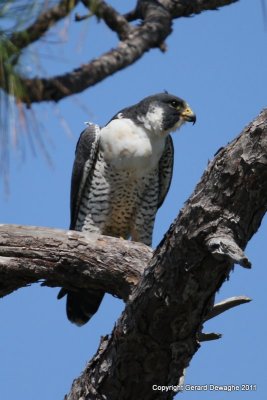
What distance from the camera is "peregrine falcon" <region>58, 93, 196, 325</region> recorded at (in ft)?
23.3

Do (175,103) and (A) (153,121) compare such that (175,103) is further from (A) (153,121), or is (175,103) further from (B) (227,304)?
(B) (227,304)

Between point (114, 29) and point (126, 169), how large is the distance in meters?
1.82

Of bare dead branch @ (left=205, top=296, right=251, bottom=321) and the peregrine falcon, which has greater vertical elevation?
the peregrine falcon

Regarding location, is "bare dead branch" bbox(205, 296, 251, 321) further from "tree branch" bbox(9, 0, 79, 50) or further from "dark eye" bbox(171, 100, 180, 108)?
"dark eye" bbox(171, 100, 180, 108)

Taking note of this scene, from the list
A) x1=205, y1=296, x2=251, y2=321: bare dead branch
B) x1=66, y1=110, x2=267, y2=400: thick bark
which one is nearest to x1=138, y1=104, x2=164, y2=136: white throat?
x1=205, y1=296, x2=251, y2=321: bare dead branch

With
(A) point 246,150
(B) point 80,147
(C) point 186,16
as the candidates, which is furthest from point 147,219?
(A) point 246,150

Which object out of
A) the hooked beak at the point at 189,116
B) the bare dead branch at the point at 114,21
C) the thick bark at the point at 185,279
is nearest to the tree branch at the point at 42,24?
the bare dead branch at the point at 114,21

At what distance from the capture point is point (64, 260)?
521 centimetres

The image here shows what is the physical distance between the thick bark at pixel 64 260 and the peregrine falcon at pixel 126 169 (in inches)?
71.3

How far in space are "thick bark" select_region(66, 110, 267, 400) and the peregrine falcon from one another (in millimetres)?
2635

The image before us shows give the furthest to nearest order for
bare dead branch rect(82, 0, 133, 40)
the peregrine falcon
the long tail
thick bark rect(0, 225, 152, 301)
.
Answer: the peregrine falcon
the long tail
bare dead branch rect(82, 0, 133, 40)
thick bark rect(0, 225, 152, 301)

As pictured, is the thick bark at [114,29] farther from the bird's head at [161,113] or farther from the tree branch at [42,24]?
the bird's head at [161,113]

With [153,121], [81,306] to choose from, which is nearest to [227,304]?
[81,306]

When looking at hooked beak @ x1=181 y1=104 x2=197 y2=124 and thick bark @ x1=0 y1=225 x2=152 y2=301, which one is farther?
hooked beak @ x1=181 y1=104 x2=197 y2=124
